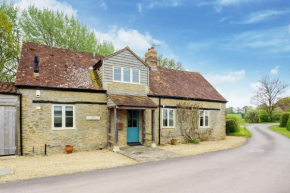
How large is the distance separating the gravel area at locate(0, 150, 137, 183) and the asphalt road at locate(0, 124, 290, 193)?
0.61 m

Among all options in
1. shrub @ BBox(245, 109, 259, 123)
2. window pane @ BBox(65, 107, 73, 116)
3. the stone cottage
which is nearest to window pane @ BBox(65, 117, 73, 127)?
the stone cottage

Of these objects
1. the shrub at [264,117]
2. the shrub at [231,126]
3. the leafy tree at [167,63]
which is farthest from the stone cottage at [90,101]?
the shrub at [264,117]

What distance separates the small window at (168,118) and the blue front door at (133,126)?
2.45 m

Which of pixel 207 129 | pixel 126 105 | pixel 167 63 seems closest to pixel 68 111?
pixel 126 105

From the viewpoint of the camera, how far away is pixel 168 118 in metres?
14.9

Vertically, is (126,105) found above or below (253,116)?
above

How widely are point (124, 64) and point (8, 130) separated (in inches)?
319

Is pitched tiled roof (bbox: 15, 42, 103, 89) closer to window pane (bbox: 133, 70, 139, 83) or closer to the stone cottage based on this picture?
the stone cottage

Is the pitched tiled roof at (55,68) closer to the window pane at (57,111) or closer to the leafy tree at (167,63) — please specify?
the window pane at (57,111)

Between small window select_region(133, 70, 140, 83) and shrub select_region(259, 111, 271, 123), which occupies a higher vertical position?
small window select_region(133, 70, 140, 83)

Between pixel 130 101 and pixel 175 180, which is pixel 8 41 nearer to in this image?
pixel 130 101

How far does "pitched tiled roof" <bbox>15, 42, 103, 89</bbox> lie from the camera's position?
35.6 ft

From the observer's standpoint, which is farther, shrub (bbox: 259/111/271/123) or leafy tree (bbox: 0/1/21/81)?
shrub (bbox: 259/111/271/123)

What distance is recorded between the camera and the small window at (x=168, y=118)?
14758 millimetres
